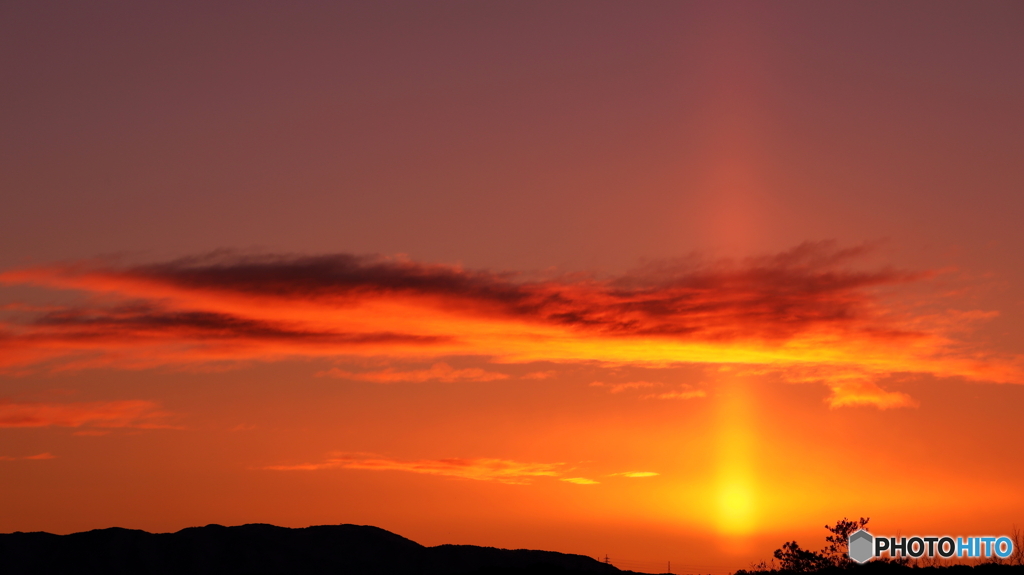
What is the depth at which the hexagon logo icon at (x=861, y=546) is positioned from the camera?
62.8 metres

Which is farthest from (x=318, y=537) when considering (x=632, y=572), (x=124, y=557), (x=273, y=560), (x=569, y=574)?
(x=569, y=574)

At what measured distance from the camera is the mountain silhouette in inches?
7072

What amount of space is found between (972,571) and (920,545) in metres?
6.29

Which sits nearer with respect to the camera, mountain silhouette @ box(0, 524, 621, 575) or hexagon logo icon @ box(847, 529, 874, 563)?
hexagon logo icon @ box(847, 529, 874, 563)

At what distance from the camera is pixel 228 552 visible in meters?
183

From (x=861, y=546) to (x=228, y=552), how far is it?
461 ft

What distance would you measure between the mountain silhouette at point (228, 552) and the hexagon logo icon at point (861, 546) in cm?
10971

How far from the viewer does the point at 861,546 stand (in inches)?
2608

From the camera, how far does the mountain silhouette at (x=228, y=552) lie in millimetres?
179625

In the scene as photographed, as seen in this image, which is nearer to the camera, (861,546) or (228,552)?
(861,546)

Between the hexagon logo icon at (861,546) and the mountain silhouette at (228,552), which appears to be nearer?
the hexagon logo icon at (861,546)

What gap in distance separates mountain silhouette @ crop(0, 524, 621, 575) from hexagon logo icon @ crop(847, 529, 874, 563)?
110 meters

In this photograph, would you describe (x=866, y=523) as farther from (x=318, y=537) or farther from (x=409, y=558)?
(x=318, y=537)

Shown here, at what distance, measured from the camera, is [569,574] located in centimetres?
5259
